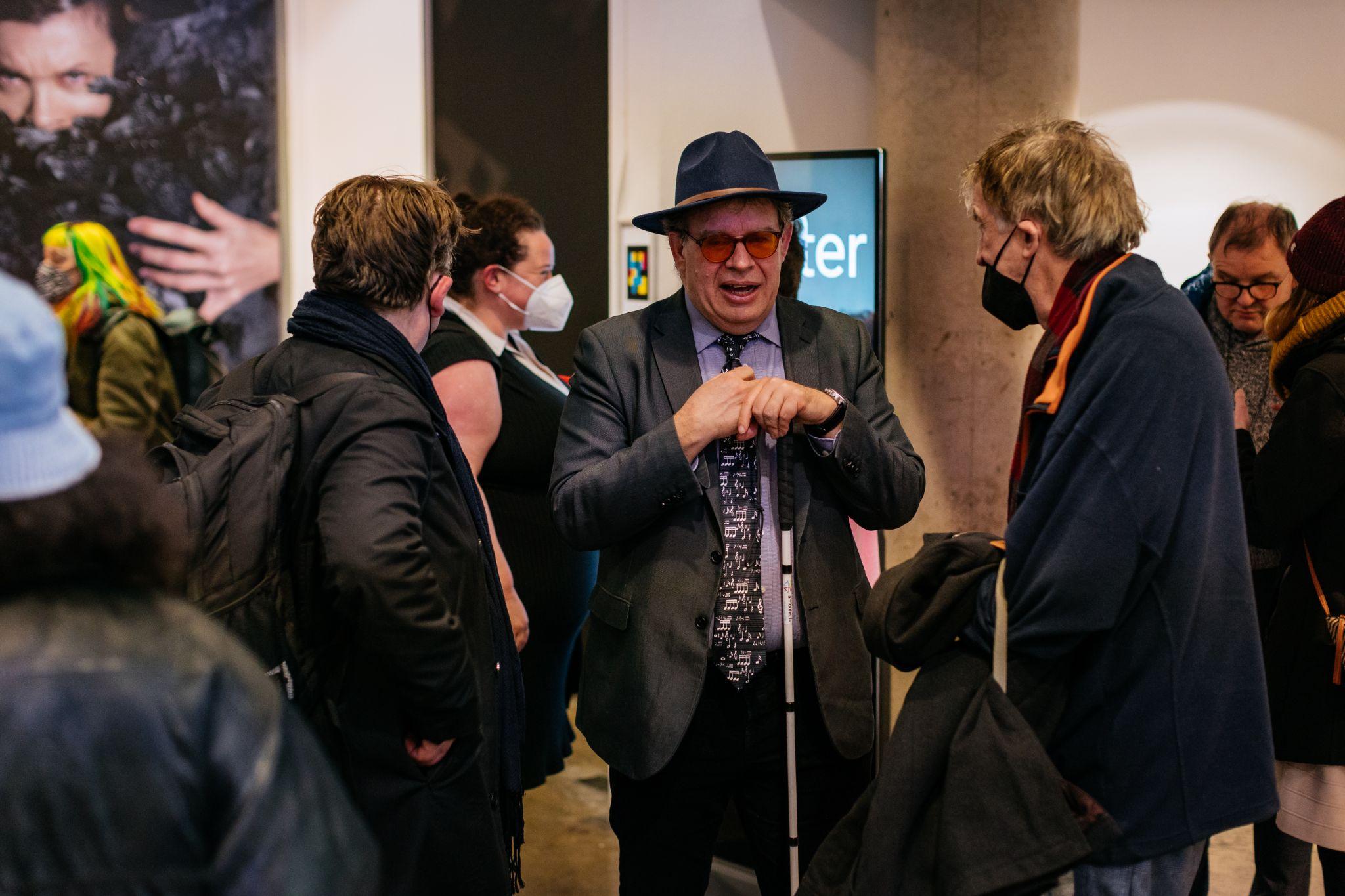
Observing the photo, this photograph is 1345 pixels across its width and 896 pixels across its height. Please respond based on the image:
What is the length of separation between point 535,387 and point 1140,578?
2.07 meters

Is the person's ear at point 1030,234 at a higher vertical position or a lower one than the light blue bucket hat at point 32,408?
higher

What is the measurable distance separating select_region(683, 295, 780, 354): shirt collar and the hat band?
0.66 ft

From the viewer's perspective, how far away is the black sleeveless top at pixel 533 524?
10.4 feet

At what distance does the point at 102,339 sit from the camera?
4195mm

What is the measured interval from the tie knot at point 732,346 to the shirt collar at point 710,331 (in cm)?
1

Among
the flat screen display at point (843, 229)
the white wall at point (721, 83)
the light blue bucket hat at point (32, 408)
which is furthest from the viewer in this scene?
the white wall at point (721, 83)

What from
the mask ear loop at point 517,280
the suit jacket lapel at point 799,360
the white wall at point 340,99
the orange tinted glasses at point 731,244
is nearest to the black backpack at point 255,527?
the orange tinted glasses at point 731,244

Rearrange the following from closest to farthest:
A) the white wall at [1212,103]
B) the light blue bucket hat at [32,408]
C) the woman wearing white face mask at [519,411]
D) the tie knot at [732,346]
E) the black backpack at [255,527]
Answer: the light blue bucket hat at [32,408]
the black backpack at [255,527]
the tie knot at [732,346]
the woman wearing white face mask at [519,411]
the white wall at [1212,103]

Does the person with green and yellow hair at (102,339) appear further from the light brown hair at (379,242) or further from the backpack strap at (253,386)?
the light brown hair at (379,242)

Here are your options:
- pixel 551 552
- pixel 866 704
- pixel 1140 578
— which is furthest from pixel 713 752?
pixel 551 552

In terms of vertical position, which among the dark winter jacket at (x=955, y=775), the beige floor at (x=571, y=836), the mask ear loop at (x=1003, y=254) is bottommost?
the beige floor at (x=571, y=836)

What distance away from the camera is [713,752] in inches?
83.7

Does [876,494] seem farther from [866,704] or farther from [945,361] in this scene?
[945,361]

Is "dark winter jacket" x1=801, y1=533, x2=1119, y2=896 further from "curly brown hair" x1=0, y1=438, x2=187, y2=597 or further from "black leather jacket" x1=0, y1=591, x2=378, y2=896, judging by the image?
"curly brown hair" x1=0, y1=438, x2=187, y2=597
